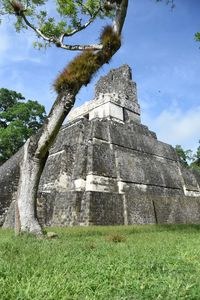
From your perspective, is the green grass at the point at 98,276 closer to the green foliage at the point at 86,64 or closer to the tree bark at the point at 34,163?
the tree bark at the point at 34,163

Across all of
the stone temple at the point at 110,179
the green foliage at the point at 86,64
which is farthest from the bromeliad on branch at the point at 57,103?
the stone temple at the point at 110,179

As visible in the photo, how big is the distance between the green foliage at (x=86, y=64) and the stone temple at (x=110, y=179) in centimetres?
499

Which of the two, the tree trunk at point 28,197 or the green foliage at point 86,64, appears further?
the green foliage at point 86,64

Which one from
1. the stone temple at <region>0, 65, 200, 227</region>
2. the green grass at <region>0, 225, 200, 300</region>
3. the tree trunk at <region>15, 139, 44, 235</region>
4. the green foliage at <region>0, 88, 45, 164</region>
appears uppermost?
the green foliage at <region>0, 88, 45, 164</region>

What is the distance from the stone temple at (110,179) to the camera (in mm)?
10352

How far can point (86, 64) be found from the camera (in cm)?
621

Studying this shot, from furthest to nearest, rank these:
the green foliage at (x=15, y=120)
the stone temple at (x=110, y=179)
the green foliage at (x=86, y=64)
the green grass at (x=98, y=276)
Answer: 1. the green foliage at (x=15, y=120)
2. the stone temple at (x=110, y=179)
3. the green foliage at (x=86, y=64)
4. the green grass at (x=98, y=276)

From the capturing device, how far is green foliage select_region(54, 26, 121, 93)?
6184 mm

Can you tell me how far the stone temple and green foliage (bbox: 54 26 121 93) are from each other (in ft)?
16.4

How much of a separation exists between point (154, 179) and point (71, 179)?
4.23m

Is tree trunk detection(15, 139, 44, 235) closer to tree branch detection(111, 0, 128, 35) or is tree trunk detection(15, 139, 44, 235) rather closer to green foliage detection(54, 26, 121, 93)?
green foliage detection(54, 26, 121, 93)

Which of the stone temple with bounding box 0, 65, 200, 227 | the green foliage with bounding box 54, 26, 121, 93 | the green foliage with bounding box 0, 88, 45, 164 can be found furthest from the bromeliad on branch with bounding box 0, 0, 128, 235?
the green foliage with bounding box 0, 88, 45, 164

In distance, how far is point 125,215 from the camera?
1089cm

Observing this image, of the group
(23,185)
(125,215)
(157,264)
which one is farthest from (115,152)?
(157,264)
